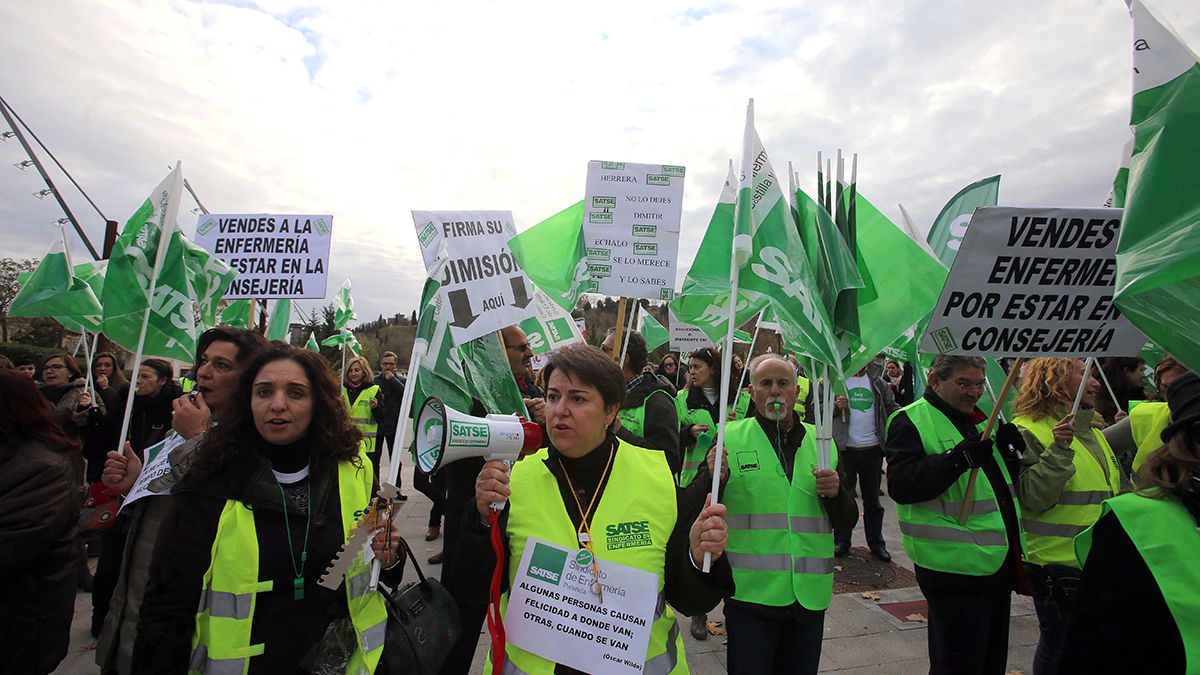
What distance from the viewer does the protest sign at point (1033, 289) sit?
2.75 meters

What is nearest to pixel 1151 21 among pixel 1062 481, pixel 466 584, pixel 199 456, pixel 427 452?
pixel 1062 481

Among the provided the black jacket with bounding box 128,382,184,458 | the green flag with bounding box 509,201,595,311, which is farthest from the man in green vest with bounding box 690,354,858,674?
the black jacket with bounding box 128,382,184,458

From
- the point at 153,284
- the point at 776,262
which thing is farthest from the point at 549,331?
the point at 776,262

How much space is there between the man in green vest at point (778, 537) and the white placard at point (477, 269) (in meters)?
1.57

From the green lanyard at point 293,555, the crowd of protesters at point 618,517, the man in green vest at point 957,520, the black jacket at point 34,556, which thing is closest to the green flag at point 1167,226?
the crowd of protesters at point 618,517

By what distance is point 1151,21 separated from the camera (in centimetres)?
191

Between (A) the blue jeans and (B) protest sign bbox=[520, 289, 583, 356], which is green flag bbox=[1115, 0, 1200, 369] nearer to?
(A) the blue jeans

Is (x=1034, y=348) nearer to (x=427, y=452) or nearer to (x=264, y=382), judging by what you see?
(x=427, y=452)

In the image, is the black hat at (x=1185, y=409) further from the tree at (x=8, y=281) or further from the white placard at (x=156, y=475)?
the tree at (x=8, y=281)

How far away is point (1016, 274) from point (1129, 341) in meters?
0.77

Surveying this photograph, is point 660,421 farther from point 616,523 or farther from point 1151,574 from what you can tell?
point 1151,574

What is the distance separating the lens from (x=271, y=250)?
19.5 feet

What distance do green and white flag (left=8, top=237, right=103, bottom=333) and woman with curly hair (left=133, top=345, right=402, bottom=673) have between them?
16.9 feet

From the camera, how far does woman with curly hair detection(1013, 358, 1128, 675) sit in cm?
326
